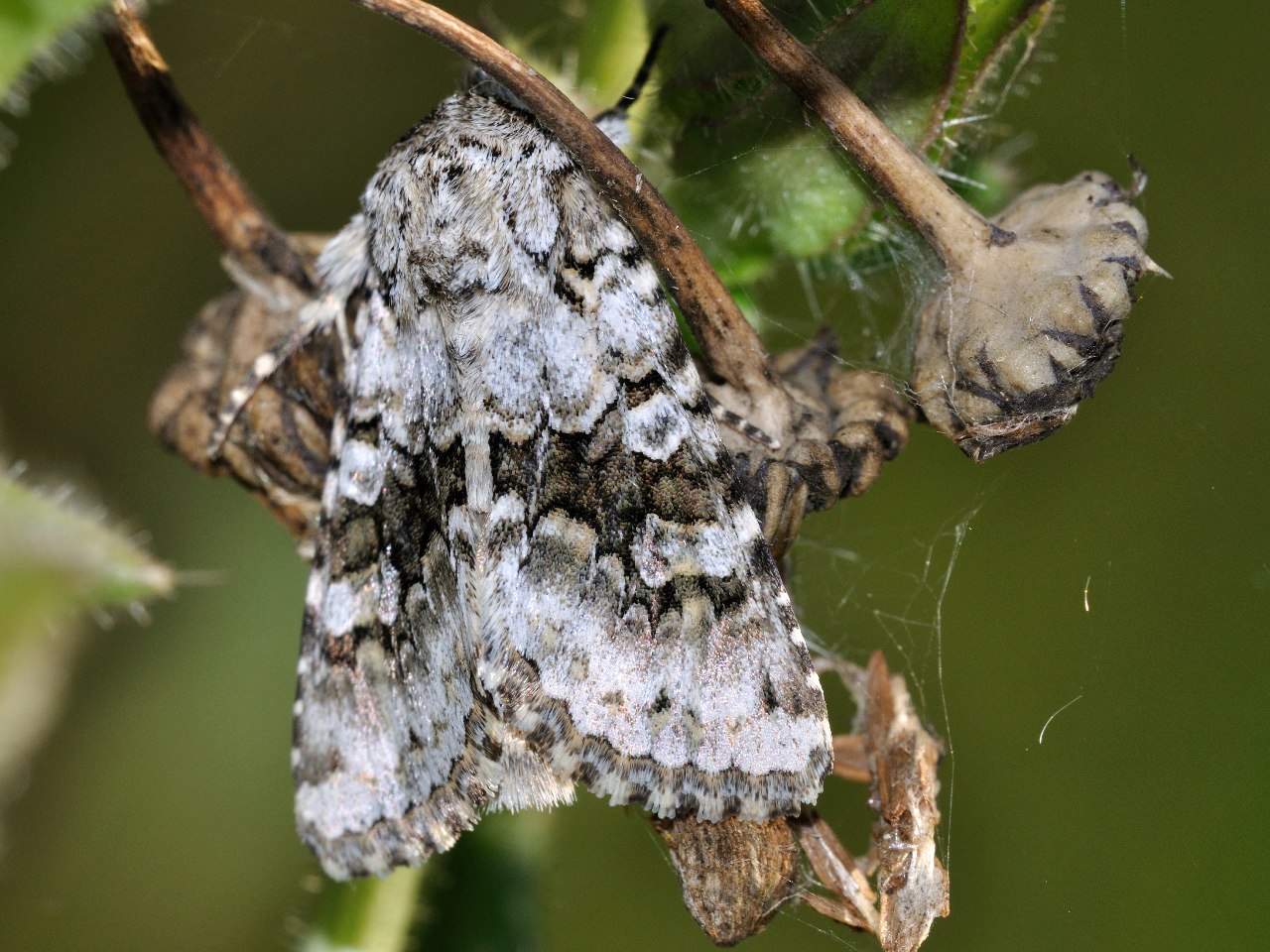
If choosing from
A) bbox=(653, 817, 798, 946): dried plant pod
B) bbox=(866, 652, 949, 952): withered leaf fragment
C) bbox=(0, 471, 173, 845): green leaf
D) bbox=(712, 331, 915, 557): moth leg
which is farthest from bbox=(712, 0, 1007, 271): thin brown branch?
bbox=(0, 471, 173, 845): green leaf

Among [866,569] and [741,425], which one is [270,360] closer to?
[741,425]

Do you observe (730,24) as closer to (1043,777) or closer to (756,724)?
(756,724)

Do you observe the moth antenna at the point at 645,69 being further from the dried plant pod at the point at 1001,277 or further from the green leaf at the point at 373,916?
the green leaf at the point at 373,916

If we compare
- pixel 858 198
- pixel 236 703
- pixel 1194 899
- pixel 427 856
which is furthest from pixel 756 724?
pixel 236 703

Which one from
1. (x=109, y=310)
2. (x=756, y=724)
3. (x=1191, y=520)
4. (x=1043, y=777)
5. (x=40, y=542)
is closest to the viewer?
(x=40, y=542)

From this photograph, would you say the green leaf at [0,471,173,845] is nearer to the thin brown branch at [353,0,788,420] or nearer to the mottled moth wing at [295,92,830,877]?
the mottled moth wing at [295,92,830,877]
